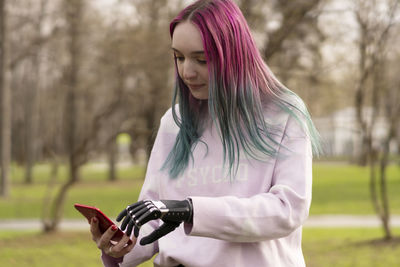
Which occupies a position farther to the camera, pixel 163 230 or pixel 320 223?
pixel 320 223

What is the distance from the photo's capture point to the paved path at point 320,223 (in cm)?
1230

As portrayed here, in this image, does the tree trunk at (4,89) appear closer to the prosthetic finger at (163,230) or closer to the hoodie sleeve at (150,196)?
the hoodie sleeve at (150,196)

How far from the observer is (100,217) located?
176 centimetres

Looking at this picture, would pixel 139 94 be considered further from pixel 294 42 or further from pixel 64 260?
pixel 64 260

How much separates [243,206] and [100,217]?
45 centimetres

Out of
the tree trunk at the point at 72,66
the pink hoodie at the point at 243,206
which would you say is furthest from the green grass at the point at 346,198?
the pink hoodie at the point at 243,206

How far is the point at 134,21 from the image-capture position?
52.6ft

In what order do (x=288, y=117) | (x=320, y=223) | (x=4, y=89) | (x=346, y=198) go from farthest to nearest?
(x=346, y=198) → (x=4, y=89) → (x=320, y=223) → (x=288, y=117)

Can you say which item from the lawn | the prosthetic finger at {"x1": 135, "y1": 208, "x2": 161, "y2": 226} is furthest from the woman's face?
the lawn

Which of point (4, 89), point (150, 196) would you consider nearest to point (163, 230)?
point (150, 196)

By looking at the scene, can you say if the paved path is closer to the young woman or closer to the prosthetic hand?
the young woman

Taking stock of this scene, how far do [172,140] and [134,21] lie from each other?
14.4 metres

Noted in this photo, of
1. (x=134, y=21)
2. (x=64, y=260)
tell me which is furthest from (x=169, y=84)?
(x=64, y=260)

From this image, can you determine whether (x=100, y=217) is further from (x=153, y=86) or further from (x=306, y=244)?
(x=153, y=86)
